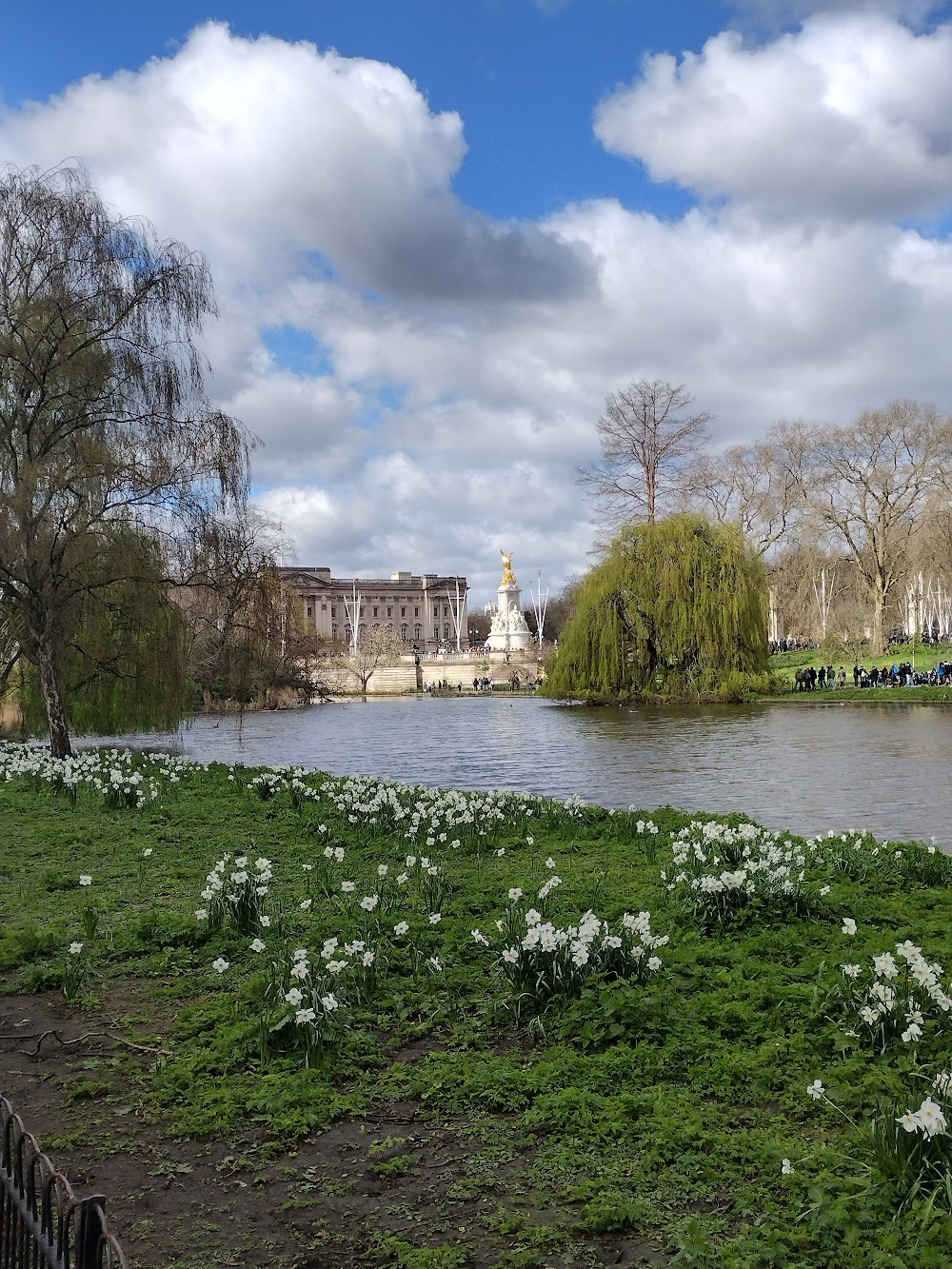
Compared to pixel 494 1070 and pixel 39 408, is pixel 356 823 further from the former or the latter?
pixel 39 408

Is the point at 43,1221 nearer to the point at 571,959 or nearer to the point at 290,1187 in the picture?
the point at 290,1187

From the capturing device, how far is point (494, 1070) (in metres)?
4.96

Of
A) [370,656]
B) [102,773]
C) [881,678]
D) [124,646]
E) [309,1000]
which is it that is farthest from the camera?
[370,656]

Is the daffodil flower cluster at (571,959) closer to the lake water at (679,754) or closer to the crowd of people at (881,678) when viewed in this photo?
the lake water at (679,754)

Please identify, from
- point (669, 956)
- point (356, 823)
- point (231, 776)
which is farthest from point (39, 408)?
point (669, 956)

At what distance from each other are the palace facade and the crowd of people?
366 feet

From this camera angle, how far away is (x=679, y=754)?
24.2 meters

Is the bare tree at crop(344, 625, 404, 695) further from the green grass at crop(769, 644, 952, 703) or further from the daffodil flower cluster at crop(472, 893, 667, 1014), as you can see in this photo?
the daffodil flower cluster at crop(472, 893, 667, 1014)

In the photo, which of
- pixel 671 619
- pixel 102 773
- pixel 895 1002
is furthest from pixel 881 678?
pixel 895 1002

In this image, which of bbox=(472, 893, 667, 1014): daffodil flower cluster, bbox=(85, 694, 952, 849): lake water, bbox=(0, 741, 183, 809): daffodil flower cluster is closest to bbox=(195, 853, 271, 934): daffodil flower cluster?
bbox=(472, 893, 667, 1014): daffodil flower cluster

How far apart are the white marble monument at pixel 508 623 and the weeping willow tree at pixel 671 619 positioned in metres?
56.0

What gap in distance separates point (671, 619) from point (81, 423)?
2788 centimetres

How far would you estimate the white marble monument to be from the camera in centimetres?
10175

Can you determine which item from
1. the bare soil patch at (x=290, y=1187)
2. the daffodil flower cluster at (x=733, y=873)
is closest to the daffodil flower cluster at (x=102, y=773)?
the daffodil flower cluster at (x=733, y=873)
